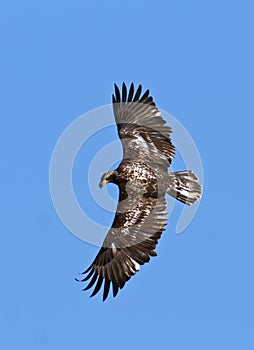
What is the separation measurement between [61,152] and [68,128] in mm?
433

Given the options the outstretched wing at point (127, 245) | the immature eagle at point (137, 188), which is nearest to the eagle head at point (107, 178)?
the immature eagle at point (137, 188)

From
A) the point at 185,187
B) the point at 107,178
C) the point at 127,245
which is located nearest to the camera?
the point at 127,245

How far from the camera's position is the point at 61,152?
20.9 meters

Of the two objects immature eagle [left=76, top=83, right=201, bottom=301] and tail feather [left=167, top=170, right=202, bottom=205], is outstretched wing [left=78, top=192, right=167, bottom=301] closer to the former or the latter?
immature eagle [left=76, top=83, right=201, bottom=301]

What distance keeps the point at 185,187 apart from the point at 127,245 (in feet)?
6.42

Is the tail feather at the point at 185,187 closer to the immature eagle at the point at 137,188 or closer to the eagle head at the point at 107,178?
the immature eagle at the point at 137,188

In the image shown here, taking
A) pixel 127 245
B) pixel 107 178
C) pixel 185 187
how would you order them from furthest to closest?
pixel 185 187
pixel 107 178
pixel 127 245

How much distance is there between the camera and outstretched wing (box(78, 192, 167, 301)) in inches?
736

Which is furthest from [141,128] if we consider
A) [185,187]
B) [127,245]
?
[127,245]

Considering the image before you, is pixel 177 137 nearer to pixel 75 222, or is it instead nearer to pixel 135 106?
pixel 135 106

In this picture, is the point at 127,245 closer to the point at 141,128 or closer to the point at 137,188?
the point at 137,188

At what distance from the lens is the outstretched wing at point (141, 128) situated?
20.5 m

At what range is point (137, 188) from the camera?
1959 cm

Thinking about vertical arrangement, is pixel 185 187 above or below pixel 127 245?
above
